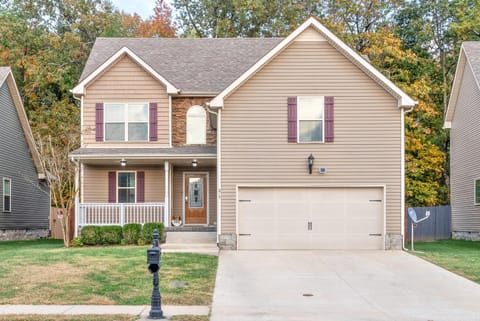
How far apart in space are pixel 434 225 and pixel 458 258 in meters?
9.24

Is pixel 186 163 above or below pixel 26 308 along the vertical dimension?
above

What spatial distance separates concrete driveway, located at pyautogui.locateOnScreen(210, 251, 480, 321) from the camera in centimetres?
1038

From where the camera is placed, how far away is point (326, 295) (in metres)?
12.1

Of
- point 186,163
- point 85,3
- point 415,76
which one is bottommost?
point 186,163

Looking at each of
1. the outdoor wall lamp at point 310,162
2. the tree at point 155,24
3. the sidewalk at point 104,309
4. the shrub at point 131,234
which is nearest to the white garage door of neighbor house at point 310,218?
the outdoor wall lamp at point 310,162

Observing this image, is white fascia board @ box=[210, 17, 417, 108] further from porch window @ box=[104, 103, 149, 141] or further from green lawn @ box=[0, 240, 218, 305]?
green lawn @ box=[0, 240, 218, 305]

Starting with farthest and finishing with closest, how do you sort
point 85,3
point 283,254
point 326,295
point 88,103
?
point 85,3, point 88,103, point 283,254, point 326,295

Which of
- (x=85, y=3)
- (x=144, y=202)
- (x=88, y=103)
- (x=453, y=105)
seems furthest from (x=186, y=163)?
(x=85, y=3)

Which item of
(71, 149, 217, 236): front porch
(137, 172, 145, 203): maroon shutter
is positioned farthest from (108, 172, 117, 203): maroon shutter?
(137, 172, 145, 203): maroon shutter

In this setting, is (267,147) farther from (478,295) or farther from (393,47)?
(393,47)

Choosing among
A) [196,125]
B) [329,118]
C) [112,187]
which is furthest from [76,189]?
[329,118]

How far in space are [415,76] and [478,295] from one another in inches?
891

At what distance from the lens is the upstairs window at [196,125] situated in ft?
75.8

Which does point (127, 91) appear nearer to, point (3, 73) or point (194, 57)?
point (194, 57)
